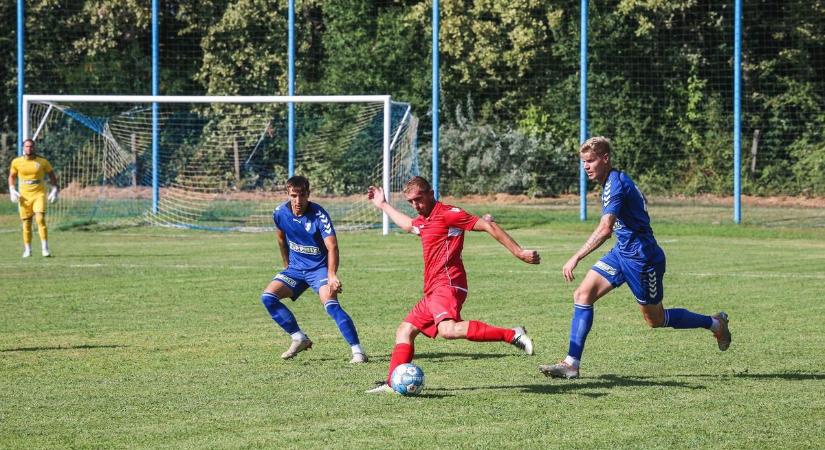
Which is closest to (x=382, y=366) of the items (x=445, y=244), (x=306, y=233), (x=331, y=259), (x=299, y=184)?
(x=331, y=259)

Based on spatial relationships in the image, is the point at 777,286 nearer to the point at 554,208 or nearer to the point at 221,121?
the point at 554,208

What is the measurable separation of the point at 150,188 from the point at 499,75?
10805mm

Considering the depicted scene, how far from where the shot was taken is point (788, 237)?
83.4 feet

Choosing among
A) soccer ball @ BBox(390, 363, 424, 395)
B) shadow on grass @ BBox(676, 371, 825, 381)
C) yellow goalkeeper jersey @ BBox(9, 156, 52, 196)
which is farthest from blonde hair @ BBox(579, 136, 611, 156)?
yellow goalkeeper jersey @ BBox(9, 156, 52, 196)

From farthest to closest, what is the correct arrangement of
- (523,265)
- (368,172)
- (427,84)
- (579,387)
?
1. (427,84)
2. (368,172)
3. (523,265)
4. (579,387)

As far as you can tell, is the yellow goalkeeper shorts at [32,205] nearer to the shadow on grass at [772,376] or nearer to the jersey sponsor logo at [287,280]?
the jersey sponsor logo at [287,280]

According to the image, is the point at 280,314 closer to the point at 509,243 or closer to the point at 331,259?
the point at 331,259

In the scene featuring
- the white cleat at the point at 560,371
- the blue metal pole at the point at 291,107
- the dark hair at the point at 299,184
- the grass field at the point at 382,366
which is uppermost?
the blue metal pole at the point at 291,107

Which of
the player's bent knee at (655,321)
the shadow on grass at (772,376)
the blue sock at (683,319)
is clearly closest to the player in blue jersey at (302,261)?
the player's bent knee at (655,321)

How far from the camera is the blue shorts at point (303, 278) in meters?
11.0

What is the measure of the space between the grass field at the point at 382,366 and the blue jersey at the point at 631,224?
37.9 inches

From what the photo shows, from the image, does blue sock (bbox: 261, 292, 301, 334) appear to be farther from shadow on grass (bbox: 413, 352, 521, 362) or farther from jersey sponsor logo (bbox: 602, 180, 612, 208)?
jersey sponsor logo (bbox: 602, 180, 612, 208)

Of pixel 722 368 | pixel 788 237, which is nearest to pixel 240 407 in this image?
pixel 722 368

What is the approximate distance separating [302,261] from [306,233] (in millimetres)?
285
